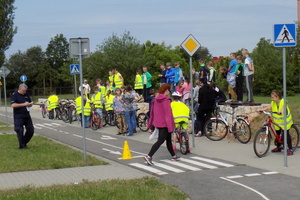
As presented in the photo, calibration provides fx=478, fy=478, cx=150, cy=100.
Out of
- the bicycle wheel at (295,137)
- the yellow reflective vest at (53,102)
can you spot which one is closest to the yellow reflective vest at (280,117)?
the bicycle wheel at (295,137)

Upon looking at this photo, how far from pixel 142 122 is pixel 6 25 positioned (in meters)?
45.6

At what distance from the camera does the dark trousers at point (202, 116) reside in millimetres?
16391

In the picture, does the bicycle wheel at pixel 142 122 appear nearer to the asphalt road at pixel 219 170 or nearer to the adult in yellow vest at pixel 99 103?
the adult in yellow vest at pixel 99 103

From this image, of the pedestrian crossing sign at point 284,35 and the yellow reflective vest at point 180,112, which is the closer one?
the pedestrian crossing sign at point 284,35

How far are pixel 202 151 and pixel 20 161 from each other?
497 cm

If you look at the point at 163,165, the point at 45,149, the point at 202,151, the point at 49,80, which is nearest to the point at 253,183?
the point at 163,165

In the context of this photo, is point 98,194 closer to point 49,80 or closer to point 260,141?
point 260,141

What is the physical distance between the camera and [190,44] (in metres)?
14.0

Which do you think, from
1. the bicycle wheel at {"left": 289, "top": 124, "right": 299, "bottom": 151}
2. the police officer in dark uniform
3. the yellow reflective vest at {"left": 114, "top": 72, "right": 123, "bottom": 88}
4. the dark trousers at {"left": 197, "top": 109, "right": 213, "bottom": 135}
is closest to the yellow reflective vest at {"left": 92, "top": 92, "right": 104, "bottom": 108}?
the yellow reflective vest at {"left": 114, "top": 72, "right": 123, "bottom": 88}

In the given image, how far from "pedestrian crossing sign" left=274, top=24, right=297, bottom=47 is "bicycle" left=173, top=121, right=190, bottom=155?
3863 mm

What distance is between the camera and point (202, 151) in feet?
44.3

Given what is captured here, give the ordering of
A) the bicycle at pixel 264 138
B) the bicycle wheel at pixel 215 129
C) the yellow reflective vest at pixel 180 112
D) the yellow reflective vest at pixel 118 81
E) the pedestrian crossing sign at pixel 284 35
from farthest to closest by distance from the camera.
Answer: the yellow reflective vest at pixel 118 81 < the bicycle wheel at pixel 215 129 < the yellow reflective vest at pixel 180 112 < the bicycle at pixel 264 138 < the pedestrian crossing sign at pixel 284 35

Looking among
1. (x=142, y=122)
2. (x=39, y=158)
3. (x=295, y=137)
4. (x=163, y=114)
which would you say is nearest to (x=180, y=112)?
(x=163, y=114)

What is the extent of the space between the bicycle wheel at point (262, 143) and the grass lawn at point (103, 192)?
3862mm
